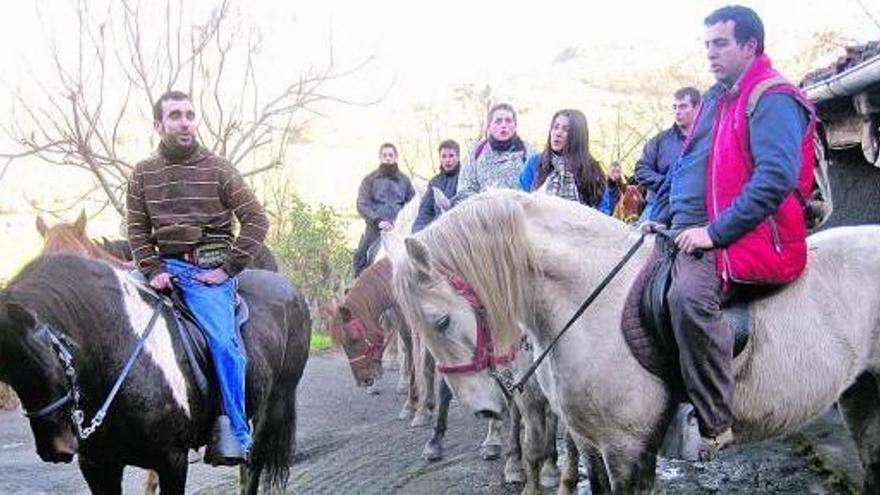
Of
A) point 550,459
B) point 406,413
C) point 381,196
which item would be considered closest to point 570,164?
point 550,459

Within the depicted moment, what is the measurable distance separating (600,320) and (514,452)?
268 centimetres

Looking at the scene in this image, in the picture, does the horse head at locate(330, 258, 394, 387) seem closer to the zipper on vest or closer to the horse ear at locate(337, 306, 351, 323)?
the horse ear at locate(337, 306, 351, 323)

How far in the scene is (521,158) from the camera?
6684 mm

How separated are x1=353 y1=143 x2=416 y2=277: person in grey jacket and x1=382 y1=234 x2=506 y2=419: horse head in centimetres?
640

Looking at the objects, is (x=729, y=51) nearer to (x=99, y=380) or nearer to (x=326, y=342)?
(x=99, y=380)

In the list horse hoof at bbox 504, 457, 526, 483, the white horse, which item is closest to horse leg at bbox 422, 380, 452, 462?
horse hoof at bbox 504, 457, 526, 483

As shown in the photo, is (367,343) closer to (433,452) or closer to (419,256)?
(433,452)

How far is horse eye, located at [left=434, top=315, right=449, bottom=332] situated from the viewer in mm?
3473

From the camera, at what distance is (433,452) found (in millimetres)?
6441

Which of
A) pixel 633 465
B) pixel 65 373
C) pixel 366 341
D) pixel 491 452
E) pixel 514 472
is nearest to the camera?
pixel 65 373

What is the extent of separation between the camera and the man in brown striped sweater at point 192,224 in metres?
4.13

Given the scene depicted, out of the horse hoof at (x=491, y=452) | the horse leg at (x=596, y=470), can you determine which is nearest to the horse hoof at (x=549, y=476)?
the horse hoof at (x=491, y=452)

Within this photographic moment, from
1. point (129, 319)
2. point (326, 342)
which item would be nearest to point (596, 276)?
point (129, 319)

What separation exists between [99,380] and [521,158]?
4014 millimetres
